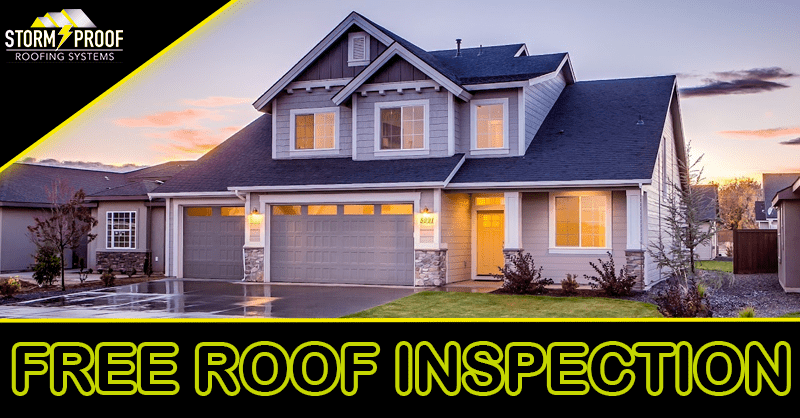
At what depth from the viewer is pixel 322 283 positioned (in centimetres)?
1777

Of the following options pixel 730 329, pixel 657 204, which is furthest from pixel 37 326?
pixel 657 204

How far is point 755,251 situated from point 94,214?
1962 cm

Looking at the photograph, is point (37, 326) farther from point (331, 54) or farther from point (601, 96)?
point (601, 96)

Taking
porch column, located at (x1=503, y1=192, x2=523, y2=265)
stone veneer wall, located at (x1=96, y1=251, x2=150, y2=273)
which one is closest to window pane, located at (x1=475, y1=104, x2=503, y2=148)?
porch column, located at (x1=503, y1=192, x2=523, y2=265)

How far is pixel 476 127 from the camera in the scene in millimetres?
17797

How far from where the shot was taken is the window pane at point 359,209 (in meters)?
17.5

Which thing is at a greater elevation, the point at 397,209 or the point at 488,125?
the point at 488,125

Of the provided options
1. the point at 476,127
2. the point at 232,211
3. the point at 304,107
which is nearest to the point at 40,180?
the point at 232,211

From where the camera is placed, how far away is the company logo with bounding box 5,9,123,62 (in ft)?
33.6

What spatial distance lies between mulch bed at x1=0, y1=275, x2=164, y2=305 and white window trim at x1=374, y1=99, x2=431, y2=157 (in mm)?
7114

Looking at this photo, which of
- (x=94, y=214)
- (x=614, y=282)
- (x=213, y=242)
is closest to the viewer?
(x=614, y=282)

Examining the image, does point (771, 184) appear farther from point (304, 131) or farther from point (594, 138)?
point (304, 131)

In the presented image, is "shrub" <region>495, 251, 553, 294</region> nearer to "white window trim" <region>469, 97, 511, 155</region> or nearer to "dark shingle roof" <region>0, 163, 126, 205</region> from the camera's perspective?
"white window trim" <region>469, 97, 511, 155</region>

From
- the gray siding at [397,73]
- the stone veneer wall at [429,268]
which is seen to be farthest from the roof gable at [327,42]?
the stone veneer wall at [429,268]
